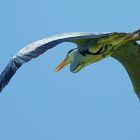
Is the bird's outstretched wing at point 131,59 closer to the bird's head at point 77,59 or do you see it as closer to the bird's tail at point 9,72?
the bird's head at point 77,59

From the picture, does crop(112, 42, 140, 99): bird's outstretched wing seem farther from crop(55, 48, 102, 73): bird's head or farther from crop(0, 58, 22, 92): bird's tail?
crop(0, 58, 22, 92): bird's tail

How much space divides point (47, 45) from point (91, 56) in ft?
0.67

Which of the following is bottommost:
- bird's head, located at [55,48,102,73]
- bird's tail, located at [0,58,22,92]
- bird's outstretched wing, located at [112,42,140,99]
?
bird's outstretched wing, located at [112,42,140,99]

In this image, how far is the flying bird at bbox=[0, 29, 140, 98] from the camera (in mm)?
836

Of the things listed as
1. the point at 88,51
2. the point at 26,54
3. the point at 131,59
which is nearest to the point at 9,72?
the point at 26,54

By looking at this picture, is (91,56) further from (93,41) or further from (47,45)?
(47,45)

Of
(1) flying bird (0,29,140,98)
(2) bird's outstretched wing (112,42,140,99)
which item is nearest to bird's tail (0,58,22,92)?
(1) flying bird (0,29,140,98)

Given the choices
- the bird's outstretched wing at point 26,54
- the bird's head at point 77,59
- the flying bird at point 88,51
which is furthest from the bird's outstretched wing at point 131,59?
Answer: the bird's outstretched wing at point 26,54

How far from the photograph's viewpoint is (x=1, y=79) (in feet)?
2.74

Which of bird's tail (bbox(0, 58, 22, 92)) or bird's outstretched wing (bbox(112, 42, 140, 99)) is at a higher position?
bird's tail (bbox(0, 58, 22, 92))

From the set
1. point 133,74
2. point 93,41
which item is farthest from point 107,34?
point 133,74

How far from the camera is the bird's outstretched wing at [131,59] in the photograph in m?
1.23

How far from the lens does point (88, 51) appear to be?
3.34ft

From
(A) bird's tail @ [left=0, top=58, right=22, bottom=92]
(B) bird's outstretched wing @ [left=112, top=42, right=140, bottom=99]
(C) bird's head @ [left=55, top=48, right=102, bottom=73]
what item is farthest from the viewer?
(B) bird's outstretched wing @ [left=112, top=42, right=140, bottom=99]
